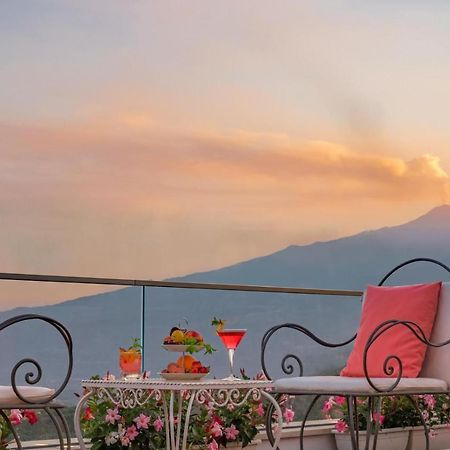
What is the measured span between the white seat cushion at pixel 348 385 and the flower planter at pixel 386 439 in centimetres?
106

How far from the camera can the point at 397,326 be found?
4.68 metres

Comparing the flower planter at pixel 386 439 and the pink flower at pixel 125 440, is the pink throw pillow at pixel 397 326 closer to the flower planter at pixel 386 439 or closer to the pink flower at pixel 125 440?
the flower planter at pixel 386 439

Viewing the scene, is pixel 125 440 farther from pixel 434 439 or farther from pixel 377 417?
pixel 434 439

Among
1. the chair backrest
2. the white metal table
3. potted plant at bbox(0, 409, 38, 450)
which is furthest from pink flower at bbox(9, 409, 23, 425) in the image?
the chair backrest

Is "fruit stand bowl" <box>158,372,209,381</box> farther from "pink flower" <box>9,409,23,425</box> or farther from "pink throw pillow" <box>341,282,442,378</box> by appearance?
"pink throw pillow" <box>341,282,442,378</box>

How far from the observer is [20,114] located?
1235 centimetres

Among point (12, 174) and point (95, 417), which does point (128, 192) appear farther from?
point (95, 417)

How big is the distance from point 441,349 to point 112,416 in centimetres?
149

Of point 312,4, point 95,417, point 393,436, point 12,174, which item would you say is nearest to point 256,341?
point 393,436

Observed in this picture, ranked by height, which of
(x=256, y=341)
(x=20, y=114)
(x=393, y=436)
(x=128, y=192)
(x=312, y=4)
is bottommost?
(x=393, y=436)

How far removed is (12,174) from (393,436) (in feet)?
25.6

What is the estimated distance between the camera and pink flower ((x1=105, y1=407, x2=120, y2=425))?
4453 mm

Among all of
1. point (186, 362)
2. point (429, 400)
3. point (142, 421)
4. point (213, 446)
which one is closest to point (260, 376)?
point (213, 446)

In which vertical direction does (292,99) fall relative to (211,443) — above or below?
above
